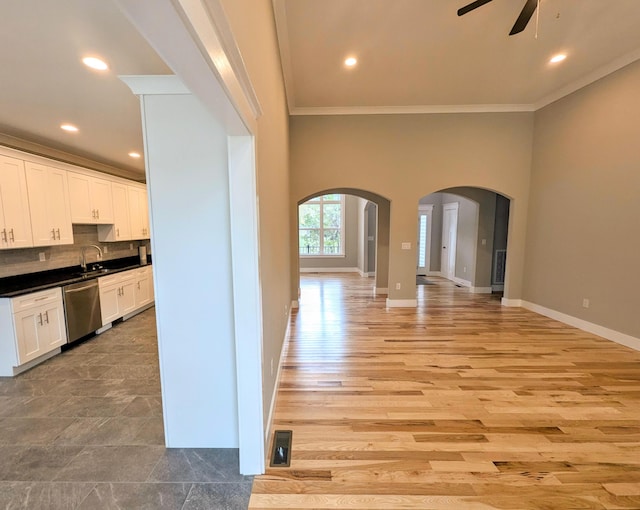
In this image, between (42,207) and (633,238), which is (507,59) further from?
(42,207)

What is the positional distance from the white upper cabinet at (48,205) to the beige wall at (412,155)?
3391 millimetres

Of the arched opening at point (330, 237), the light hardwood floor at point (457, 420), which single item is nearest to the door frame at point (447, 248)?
the arched opening at point (330, 237)

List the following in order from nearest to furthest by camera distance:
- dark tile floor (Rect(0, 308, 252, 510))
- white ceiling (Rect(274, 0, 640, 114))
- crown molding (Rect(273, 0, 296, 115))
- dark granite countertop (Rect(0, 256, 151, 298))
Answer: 1. dark tile floor (Rect(0, 308, 252, 510))
2. crown molding (Rect(273, 0, 296, 115))
3. white ceiling (Rect(274, 0, 640, 114))
4. dark granite countertop (Rect(0, 256, 151, 298))

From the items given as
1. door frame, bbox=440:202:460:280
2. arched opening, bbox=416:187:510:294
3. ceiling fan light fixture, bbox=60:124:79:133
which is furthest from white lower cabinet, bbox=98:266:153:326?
door frame, bbox=440:202:460:280

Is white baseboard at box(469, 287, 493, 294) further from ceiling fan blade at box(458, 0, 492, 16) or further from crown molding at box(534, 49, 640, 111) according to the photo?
ceiling fan blade at box(458, 0, 492, 16)

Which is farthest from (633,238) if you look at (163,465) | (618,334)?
(163,465)

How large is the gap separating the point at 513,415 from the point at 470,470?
81cm

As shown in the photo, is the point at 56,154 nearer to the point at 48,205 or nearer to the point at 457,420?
the point at 48,205

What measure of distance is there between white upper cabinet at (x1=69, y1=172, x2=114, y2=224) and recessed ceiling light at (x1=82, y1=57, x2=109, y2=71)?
258 centimetres

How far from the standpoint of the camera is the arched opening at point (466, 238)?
628cm

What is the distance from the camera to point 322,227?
10.3 m

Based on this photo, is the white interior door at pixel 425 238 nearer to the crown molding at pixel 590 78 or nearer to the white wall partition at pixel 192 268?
the crown molding at pixel 590 78

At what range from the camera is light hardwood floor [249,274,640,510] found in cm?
163

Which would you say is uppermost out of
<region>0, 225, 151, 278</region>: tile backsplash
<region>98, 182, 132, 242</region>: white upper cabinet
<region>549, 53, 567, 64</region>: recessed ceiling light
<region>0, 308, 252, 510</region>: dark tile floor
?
<region>549, 53, 567, 64</region>: recessed ceiling light
